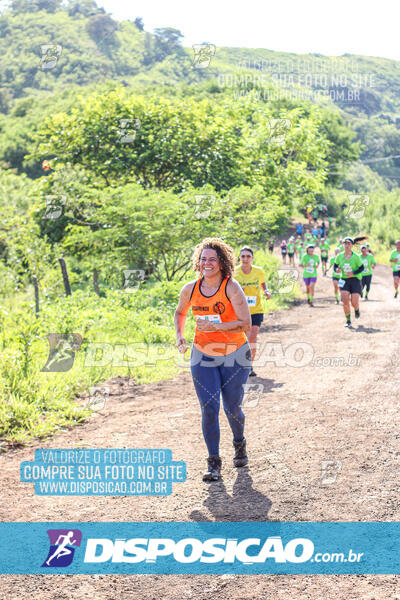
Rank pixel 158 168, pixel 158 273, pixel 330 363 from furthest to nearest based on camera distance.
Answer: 1. pixel 158 168
2. pixel 158 273
3. pixel 330 363

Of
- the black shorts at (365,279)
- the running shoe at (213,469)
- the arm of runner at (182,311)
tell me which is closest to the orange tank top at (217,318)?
the arm of runner at (182,311)

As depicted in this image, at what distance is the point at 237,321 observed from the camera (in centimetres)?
552

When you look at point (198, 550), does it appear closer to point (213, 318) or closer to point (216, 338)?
point (216, 338)

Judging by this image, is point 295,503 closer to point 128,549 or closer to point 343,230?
point 128,549

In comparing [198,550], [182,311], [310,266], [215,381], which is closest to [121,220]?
[310,266]

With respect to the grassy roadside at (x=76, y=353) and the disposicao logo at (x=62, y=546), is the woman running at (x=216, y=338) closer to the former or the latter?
the disposicao logo at (x=62, y=546)

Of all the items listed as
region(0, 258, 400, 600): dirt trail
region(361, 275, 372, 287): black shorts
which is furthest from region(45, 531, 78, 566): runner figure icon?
region(361, 275, 372, 287): black shorts

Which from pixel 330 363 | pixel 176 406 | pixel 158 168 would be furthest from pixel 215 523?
pixel 158 168

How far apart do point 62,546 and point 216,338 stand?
6.84ft

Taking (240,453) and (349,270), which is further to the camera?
(349,270)

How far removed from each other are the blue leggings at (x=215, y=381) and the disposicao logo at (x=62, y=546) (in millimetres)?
1461

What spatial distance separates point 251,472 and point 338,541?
1518 millimetres

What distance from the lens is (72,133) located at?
23453 mm

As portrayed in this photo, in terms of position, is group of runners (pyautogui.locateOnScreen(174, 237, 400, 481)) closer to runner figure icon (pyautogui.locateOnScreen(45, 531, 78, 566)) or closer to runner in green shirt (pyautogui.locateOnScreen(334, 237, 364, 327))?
runner figure icon (pyautogui.locateOnScreen(45, 531, 78, 566))
